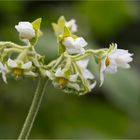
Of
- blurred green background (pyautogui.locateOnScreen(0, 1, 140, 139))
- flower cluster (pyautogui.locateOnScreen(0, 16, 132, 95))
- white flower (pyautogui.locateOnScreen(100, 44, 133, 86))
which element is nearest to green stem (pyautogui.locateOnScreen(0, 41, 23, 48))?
flower cluster (pyautogui.locateOnScreen(0, 16, 132, 95))

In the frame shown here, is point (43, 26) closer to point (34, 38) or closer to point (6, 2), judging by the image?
point (6, 2)

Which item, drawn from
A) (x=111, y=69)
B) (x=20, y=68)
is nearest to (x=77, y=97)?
(x=111, y=69)

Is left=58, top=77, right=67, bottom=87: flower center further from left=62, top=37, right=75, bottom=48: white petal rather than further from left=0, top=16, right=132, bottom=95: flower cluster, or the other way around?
left=62, top=37, right=75, bottom=48: white petal

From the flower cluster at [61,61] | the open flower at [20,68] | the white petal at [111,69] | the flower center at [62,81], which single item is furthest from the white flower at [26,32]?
the white petal at [111,69]

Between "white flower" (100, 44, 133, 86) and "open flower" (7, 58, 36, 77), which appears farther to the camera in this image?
"white flower" (100, 44, 133, 86)

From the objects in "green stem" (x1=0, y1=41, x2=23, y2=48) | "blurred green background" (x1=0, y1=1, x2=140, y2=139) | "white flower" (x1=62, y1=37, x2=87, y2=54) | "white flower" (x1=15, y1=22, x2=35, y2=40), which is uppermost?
"white flower" (x1=15, y1=22, x2=35, y2=40)

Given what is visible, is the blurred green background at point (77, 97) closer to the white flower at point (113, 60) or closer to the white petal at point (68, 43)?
the white flower at point (113, 60)

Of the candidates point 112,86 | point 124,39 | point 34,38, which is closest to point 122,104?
point 112,86
